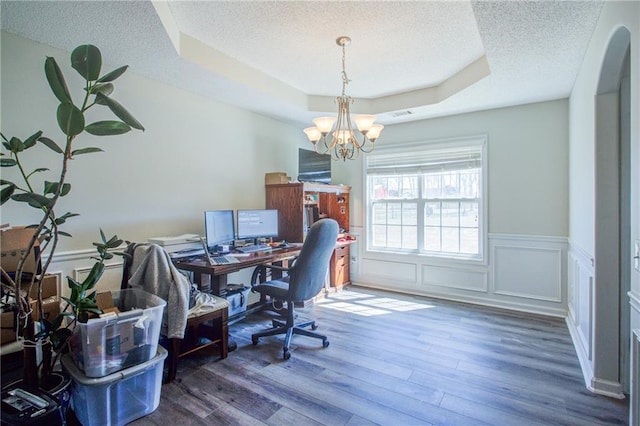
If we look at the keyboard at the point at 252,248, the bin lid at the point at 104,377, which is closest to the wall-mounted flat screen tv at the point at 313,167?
the keyboard at the point at 252,248

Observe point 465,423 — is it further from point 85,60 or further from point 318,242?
point 85,60

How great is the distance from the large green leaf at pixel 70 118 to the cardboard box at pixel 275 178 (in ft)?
8.66

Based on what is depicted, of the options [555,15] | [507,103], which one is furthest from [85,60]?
[507,103]

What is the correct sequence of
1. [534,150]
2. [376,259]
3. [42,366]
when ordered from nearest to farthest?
[42,366], [534,150], [376,259]

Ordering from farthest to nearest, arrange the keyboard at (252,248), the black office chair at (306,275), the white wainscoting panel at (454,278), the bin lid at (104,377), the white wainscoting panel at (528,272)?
the white wainscoting panel at (454,278) → the white wainscoting panel at (528,272) → the keyboard at (252,248) → the black office chair at (306,275) → the bin lid at (104,377)

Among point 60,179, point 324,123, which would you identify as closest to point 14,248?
point 60,179

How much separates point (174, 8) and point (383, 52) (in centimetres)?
168

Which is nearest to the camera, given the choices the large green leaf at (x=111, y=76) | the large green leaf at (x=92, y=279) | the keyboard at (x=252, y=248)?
the large green leaf at (x=111, y=76)

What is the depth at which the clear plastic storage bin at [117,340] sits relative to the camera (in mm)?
1740

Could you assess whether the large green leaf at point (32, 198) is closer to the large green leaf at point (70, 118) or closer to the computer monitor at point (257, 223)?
the large green leaf at point (70, 118)

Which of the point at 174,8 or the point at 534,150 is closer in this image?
the point at 174,8

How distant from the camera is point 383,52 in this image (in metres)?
2.79

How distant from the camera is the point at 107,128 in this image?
5.32ft

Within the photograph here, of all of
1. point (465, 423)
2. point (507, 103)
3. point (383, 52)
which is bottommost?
point (465, 423)
